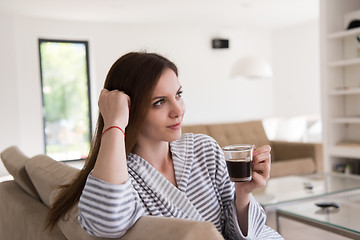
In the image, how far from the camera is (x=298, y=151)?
4.46 metres

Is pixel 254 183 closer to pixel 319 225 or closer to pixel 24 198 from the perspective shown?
pixel 24 198

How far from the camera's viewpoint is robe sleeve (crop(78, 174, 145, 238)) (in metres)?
0.80

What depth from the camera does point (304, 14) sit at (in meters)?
6.95

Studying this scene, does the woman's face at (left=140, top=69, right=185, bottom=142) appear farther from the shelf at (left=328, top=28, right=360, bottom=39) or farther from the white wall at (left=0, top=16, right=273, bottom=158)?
the white wall at (left=0, top=16, right=273, bottom=158)

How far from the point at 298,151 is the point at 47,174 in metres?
3.56

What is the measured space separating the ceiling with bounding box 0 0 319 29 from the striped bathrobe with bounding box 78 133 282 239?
15.7 feet

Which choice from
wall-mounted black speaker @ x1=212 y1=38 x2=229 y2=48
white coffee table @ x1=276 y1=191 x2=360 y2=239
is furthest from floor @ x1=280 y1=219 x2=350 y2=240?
wall-mounted black speaker @ x1=212 y1=38 x2=229 y2=48

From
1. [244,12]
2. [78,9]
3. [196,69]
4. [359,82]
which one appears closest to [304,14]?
[244,12]

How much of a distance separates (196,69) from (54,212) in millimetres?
6676

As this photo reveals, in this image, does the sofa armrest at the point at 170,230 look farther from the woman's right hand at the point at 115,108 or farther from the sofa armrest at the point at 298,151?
the sofa armrest at the point at 298,151

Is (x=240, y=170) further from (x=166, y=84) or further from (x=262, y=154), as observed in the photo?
(x=166, y=84)

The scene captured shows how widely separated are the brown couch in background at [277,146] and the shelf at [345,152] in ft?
0.68

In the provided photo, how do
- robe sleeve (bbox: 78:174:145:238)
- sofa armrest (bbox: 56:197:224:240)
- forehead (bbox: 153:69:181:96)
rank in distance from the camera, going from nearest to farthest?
sofa armrest (bbox: 56:197:224:240) < robe sleeve (bbox: 78:174:145:238) < forehead (bbox: 153:69:181:96)

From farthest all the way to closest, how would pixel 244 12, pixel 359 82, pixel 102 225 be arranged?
pixel 244 12
pixel 359 82
pixel 102 225
